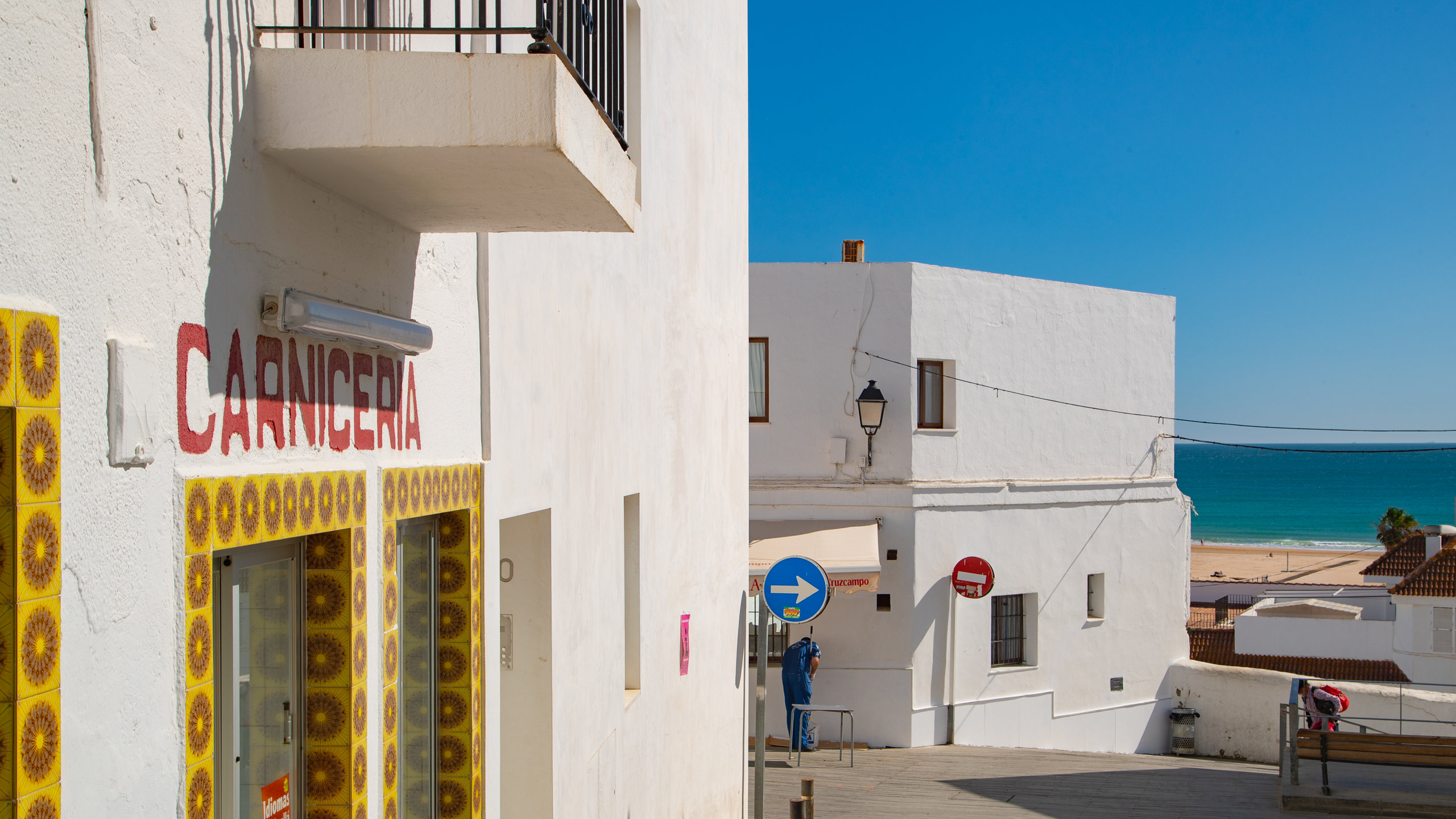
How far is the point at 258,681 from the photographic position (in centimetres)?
367

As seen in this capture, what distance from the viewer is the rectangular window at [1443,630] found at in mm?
25547

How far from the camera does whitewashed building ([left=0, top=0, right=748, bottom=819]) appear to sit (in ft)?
8.27

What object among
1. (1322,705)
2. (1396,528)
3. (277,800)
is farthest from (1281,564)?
(277,800)

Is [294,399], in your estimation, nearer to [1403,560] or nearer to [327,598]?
[327,598]

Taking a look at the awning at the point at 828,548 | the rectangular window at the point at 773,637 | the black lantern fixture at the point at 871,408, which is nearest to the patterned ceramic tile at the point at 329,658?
the awning at the point at 828,548

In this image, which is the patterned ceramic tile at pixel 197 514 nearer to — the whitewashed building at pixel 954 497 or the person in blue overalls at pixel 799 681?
the person in blue overalls at pixel 799 681

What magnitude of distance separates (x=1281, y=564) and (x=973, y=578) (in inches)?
2790

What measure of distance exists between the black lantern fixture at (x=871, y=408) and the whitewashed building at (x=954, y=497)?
26 centimetres

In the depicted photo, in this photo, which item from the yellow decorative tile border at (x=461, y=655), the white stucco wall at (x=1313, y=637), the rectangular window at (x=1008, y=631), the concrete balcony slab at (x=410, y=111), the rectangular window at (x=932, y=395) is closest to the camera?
the concrete balcony slab at (x=410, y=111)

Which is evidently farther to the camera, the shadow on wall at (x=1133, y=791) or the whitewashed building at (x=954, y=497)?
the whitewashed building at (x=954, y=497)

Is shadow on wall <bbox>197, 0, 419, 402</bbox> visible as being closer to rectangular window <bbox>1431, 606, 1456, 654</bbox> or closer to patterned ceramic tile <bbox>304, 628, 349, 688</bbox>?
patterned ceramic tile <bbox>304, 628, 349, 688</bbox>

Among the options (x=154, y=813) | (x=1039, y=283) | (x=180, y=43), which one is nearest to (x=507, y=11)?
(x=180, y=43)

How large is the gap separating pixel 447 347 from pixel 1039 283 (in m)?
17.5

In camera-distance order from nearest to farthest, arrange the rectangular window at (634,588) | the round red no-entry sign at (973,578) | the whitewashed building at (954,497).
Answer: the rectangular window at (634,588) < the round red no-entry sign at (973,578) < the whitewashed building at (954,497)
